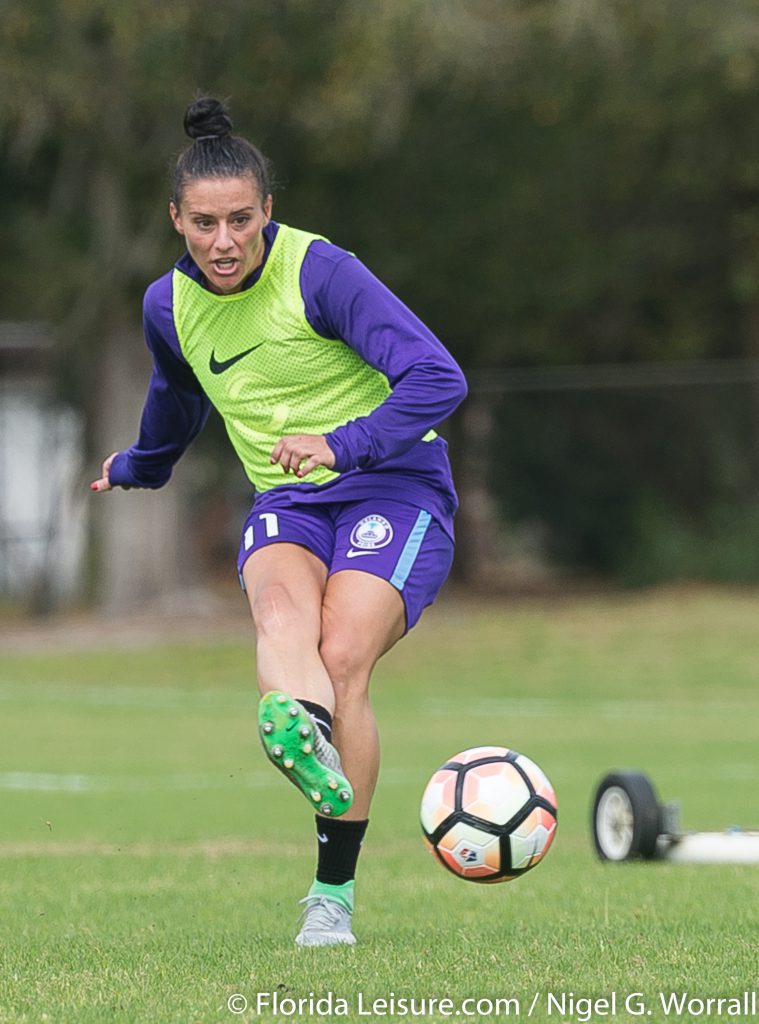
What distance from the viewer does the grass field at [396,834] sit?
15.4 ft

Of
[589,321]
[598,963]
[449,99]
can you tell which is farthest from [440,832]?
[589,321]

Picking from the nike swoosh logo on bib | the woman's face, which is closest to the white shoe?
the nike swoosh logo on bib

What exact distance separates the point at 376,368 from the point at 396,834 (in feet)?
17.2

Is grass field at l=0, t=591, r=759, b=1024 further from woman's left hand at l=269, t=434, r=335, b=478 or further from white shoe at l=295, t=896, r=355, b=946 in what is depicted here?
woman's left hand at l=269, t=434, r=335, b=478

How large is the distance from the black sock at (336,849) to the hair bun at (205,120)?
213 cm

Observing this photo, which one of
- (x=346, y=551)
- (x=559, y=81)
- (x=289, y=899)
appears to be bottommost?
(x=289, y=899)

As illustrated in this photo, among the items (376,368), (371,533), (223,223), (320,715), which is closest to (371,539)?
(371,533)

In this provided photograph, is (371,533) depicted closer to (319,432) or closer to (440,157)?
(319,432)

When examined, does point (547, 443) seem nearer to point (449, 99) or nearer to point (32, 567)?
point (449, 99)

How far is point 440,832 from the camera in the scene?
562 centimetres

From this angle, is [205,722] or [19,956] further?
[205,722]

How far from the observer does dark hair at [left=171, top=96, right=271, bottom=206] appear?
5.65 m

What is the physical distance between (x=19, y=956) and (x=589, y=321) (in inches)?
969

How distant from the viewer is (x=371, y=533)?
5734mm
